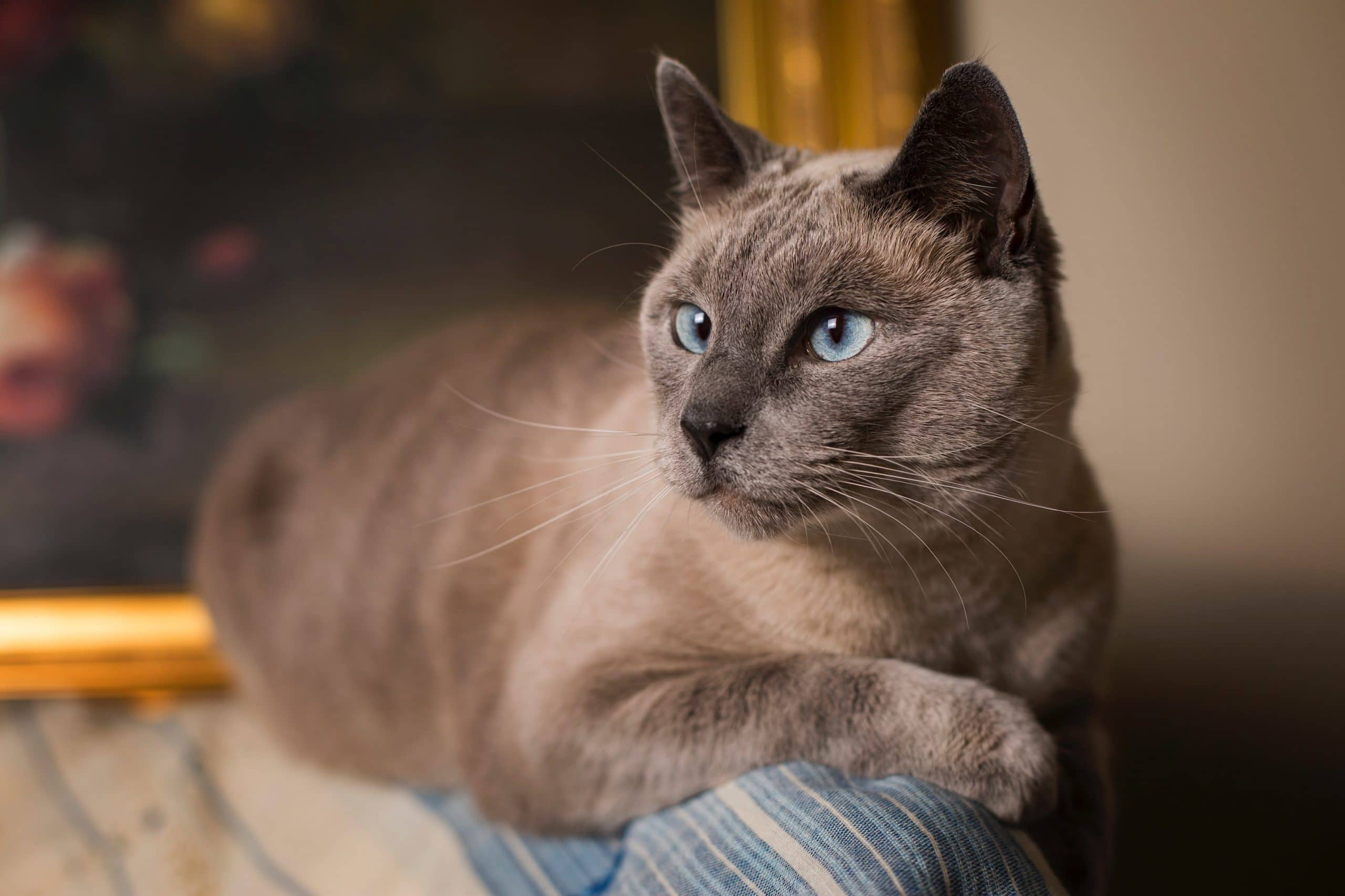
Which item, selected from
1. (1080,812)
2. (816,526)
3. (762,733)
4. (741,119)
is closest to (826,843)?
(762,733)

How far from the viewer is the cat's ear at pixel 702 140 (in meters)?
0.92

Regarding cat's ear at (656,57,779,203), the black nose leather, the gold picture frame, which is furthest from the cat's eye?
the gold picture frame

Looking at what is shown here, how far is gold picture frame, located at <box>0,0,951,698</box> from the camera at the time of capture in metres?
1.72

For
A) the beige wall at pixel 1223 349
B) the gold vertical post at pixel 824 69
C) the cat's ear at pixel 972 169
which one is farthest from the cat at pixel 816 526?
the gold vertical post at pixel 824 69

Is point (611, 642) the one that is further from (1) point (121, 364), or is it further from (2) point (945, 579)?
(1) point (121, 364)

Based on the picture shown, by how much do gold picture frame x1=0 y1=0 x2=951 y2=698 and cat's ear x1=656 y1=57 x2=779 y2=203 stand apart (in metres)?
0.84

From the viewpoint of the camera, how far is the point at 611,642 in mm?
993

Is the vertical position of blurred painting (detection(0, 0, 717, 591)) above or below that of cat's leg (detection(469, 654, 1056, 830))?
above

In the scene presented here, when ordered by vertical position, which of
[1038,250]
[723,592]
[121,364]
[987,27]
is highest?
[987,27]

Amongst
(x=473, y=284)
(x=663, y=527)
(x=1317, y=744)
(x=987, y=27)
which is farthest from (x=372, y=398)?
(x=1317, y=744)

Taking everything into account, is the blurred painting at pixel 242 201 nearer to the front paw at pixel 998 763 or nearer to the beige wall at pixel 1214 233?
the beige wall at pixel 1214 233

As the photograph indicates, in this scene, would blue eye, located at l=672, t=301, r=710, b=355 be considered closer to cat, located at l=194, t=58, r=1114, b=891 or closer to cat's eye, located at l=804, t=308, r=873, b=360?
cat, located at l=194, t=58, r=1114, b=891

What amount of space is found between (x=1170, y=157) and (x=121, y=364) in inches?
77.9

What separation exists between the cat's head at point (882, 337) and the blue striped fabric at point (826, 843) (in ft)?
0.80
